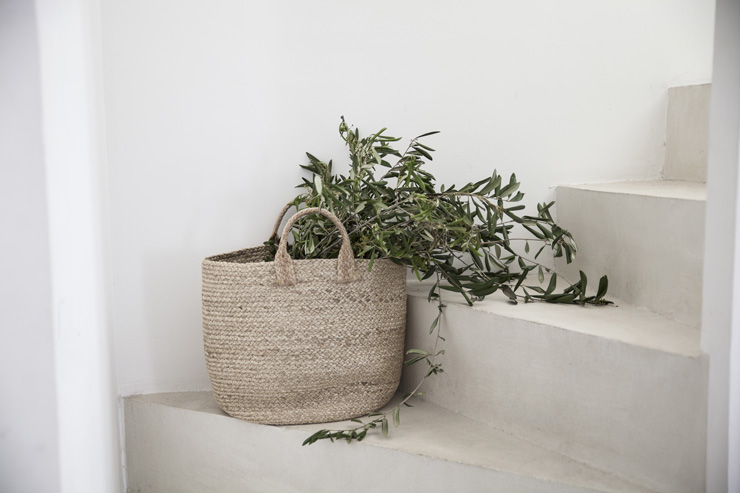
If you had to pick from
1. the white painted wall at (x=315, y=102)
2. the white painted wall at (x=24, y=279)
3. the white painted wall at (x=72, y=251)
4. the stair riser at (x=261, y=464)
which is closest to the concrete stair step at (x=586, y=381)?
the stair riser at (x=261, y=464)

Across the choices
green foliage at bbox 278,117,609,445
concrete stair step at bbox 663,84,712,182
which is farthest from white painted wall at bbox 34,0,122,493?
concrete stair step at bbox 663,84,712,182

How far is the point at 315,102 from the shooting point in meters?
1.60

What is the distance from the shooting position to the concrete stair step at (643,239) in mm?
1225

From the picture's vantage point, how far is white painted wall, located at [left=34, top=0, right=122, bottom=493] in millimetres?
760

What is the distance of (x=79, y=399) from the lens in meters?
0.88

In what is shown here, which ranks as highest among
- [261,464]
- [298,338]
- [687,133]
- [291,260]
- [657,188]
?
[687,133]

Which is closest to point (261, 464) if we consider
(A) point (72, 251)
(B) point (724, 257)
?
(A) point (72, 251)

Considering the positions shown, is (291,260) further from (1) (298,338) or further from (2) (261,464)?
(2) (261,464)

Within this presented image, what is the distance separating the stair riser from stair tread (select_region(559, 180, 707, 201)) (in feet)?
2.06

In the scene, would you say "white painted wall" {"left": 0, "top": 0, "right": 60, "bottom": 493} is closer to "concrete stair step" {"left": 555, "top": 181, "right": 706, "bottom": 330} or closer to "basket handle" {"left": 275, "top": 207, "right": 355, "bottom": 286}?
"basket handle" {"left": 275, "top": 207, "right": 355, "bottom": 286}

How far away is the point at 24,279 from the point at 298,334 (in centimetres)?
64

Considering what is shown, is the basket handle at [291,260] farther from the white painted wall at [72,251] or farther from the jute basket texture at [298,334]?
the white painted wall at [72,251]

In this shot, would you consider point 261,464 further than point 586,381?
Yes

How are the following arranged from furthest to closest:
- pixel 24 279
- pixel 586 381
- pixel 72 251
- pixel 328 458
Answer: pixel 328 458, pixel 586 381, pixel 72 251, pixel 24 279
